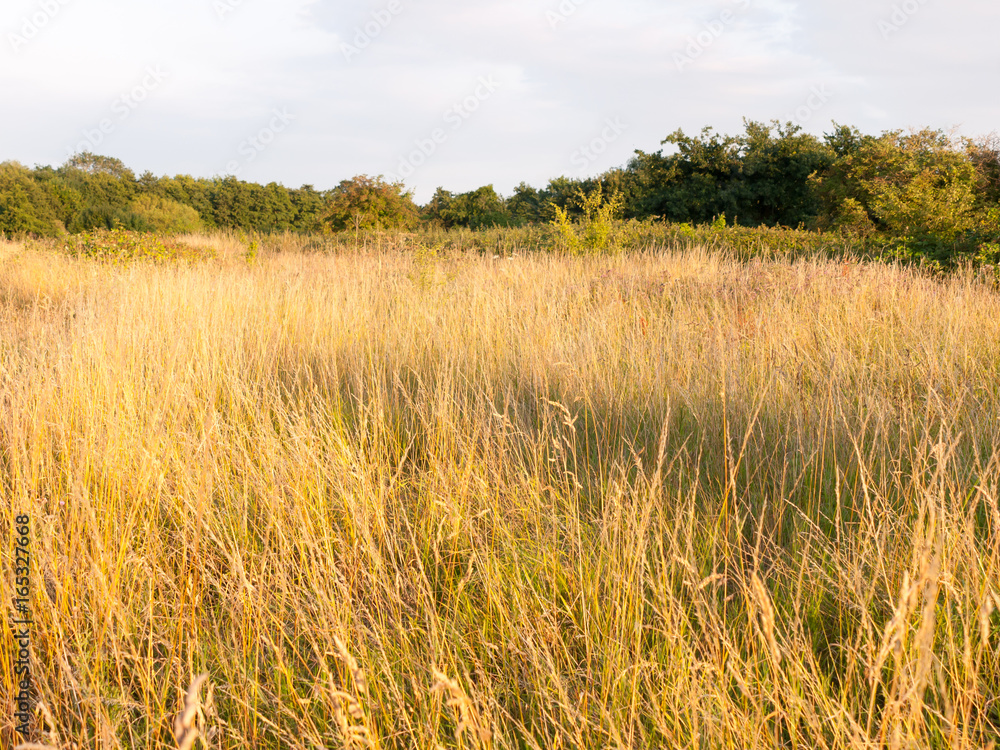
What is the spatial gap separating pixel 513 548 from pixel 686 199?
69.0 feet

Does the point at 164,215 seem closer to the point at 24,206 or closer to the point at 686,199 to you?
the point at 24,206

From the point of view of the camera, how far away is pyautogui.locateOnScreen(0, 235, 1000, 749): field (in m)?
1.37

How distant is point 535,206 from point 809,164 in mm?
9867

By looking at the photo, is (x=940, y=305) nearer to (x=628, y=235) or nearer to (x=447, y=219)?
(x=628, y=235)

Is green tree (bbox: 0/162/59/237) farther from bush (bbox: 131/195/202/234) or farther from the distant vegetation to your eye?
bush (bbox: 131/195/202/234)

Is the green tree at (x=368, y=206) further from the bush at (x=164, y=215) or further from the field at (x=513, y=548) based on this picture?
the field at (x=513, y=548)

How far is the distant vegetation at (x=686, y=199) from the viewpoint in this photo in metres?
10.2

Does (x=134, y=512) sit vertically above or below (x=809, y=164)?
below

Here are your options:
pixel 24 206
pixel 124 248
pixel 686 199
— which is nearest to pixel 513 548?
pixel 124 248

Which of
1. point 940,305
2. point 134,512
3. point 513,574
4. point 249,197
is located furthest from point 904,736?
point 249,197

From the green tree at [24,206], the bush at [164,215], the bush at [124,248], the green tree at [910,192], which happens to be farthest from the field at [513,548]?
the green tree at [24,206]

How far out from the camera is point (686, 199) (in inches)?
822

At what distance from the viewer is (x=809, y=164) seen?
2069 cm

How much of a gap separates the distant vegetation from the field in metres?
5.52
